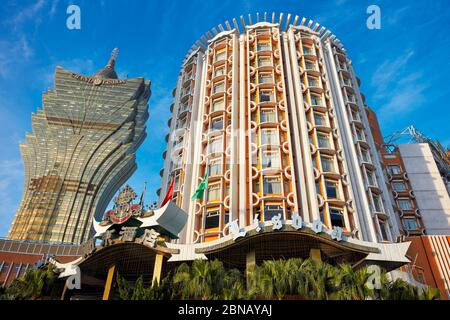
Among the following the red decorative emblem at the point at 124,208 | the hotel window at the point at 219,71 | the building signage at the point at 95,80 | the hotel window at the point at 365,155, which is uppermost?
the building signage at the point at 95,80

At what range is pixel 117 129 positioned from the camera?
150m

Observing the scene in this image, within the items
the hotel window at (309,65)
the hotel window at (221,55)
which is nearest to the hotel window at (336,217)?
the hotel window at (309,65)

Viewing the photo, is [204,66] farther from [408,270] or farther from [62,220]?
[62,220]

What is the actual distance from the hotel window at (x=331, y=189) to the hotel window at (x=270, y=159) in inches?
260

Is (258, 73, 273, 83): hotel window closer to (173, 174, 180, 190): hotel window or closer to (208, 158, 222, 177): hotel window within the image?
(208, 158, 222, 177): hotel window

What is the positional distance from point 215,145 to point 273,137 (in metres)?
8.24

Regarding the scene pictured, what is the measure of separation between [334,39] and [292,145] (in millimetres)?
28951

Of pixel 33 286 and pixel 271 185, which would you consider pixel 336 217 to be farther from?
pixel 33 286

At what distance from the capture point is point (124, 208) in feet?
116

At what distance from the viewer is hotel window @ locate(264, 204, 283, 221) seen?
127 ft

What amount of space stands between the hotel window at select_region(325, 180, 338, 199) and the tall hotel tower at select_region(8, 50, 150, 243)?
12207 cm

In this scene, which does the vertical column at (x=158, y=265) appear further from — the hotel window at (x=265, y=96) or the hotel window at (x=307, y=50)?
the hotel window at (x=307, y=50)

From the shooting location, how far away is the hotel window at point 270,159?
140 feet
